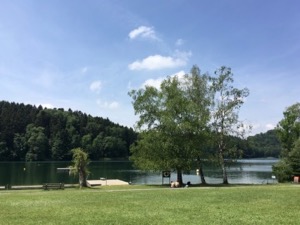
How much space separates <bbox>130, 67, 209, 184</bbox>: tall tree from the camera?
43.3 meters

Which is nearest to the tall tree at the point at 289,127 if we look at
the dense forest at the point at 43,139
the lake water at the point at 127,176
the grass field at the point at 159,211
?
the lake water at the point at 127,176

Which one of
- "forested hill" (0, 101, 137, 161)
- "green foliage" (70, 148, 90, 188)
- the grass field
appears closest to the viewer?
the grass field

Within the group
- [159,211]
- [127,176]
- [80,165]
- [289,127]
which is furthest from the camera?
[127,176]

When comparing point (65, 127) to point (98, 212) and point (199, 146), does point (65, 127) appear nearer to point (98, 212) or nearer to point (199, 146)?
point (199, 146)

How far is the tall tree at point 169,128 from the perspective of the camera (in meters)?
43.3

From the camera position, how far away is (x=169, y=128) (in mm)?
43562

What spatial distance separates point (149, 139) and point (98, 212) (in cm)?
2462

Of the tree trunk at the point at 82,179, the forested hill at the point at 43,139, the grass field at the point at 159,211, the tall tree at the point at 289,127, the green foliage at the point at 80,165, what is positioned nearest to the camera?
the grass field at the point at 159,211

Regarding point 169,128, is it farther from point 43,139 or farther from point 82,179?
point 43,139

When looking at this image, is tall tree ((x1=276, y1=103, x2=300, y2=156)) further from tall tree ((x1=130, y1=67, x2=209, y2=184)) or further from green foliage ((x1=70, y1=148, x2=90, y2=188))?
green foliage ((x1=70, y1=148, x2=90, y2=188))

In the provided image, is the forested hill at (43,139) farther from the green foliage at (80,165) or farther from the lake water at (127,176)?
the green foliage at (80,165)

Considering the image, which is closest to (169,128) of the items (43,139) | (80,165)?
(80,165)

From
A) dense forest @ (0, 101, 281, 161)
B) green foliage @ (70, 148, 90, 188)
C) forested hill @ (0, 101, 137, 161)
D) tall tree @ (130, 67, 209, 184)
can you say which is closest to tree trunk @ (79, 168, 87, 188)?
green foliage @ (70, 148, 90, 188)

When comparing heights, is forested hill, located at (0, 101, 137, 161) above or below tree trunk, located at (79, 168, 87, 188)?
above
